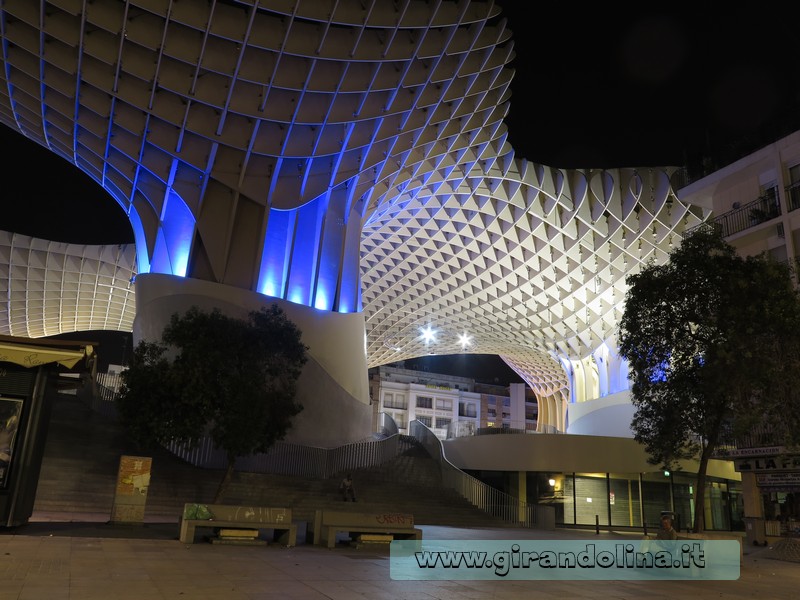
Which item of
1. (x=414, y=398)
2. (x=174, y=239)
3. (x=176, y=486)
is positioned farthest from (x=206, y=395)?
(x=414, y=398)

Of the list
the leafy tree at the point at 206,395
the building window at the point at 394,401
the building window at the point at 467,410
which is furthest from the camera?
the building window at the point at 467,410

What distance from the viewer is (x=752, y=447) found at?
69.1 feet

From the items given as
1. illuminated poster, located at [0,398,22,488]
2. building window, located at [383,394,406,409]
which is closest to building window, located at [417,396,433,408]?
building window, located at [383,394,406,409]

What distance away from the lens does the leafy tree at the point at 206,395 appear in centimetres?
1733

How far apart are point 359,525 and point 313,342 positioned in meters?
15.9

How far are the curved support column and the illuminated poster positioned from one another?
1358 centimetres

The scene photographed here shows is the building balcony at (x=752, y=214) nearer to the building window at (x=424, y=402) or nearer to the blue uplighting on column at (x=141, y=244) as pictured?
the blue uplighting on column at (x=141, y=244)

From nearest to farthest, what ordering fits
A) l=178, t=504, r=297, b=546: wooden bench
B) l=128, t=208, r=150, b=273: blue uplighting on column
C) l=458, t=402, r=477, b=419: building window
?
l=178, t=504, r=297, b=546: wooden bench < l=128, t=208, r=150, b=273: blue uplighting on column < l=458, t=402, r=477, b=419: building window

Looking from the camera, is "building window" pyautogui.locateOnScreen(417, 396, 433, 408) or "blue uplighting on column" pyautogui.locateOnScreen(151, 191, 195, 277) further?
"building window" pyautogui.locateOnScreen(417, 396, 433, 408)

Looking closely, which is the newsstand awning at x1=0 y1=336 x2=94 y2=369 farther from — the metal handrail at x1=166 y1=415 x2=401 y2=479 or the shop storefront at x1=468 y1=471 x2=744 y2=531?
the shop storefront at x1=468 y1=471 x2=744 y2=531

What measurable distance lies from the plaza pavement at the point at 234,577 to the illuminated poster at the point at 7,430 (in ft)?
3.92

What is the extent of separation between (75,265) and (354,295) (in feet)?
96.8

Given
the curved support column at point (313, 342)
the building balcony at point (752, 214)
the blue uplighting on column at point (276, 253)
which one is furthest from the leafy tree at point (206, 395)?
the building balcony at point (752, 214)

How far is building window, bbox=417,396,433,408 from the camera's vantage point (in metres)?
87.5
